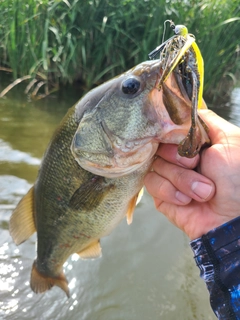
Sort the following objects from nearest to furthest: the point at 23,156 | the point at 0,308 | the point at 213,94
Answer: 1. the point at 0,308
2. the point at 23,156
3. the point at 213,94

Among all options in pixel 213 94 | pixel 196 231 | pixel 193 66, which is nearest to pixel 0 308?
pixel 196 231

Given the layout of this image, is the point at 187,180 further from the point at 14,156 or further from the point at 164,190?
the point at 14,156

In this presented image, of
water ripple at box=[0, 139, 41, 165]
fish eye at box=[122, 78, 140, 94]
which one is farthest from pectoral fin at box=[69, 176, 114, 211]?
water ripple at box=[0, 139, 41, 165]

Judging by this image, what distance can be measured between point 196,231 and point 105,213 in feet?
1.39

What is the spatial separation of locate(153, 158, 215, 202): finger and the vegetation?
3.32m

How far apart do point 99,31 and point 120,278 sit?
3.80 m

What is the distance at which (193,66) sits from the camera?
1.08 meters

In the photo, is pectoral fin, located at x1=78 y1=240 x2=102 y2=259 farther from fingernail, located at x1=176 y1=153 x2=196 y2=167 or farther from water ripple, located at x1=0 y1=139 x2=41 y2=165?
water ripple, located at x1=0 y1=139 x2=41 y2=165

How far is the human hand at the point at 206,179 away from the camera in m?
1.33

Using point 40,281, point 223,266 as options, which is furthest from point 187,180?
point 40,281

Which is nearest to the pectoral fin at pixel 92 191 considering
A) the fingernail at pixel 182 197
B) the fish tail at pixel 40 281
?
the fingernail at pixel 182 197

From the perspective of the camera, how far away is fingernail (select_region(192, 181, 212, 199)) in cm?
133

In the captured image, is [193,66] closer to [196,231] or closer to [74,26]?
[196,231]

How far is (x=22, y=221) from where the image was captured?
6.05 ft
